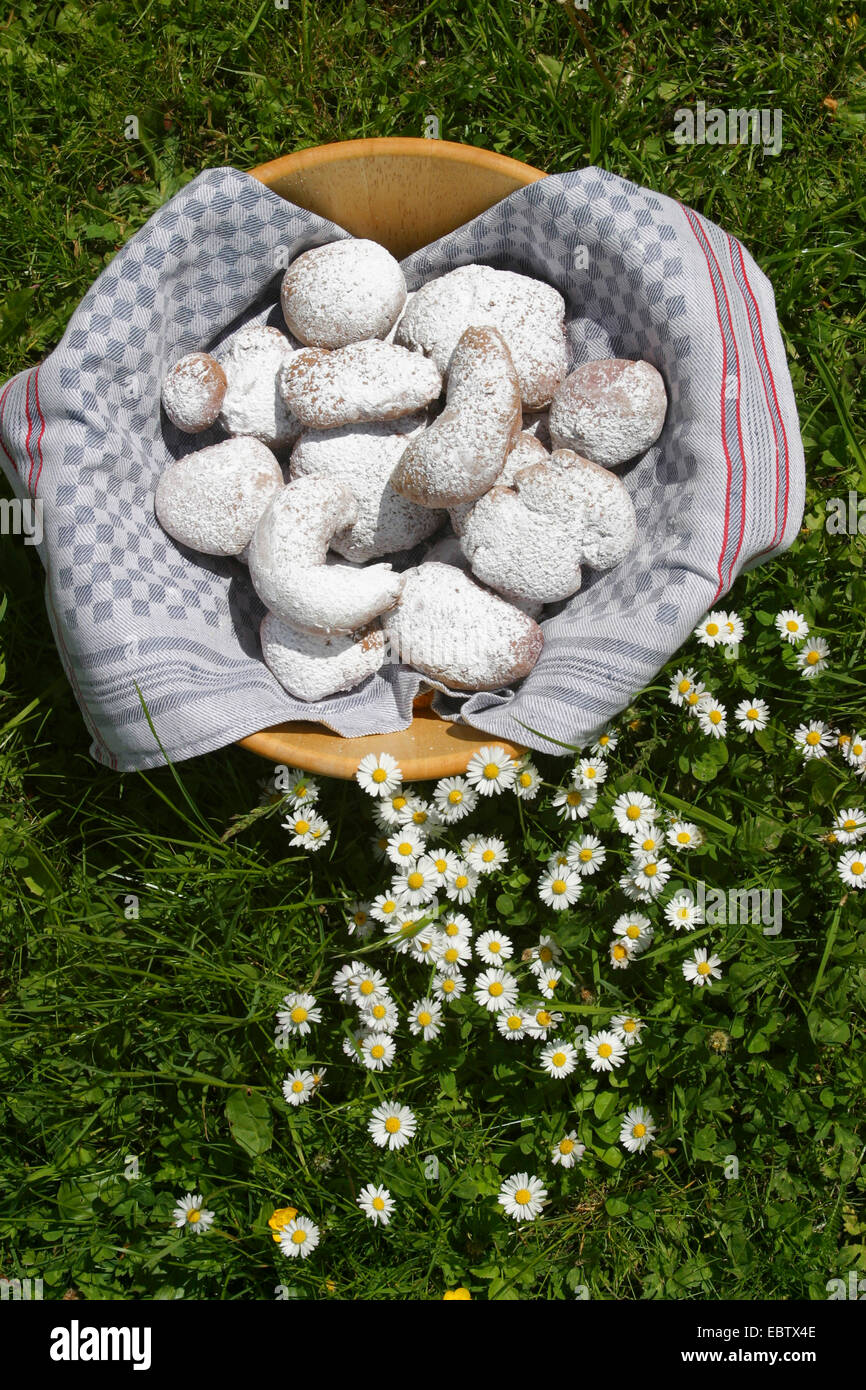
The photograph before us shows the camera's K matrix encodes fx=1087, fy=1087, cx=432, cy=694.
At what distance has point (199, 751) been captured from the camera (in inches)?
69.3

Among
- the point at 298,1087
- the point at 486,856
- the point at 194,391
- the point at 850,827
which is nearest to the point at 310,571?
the point at 194,391

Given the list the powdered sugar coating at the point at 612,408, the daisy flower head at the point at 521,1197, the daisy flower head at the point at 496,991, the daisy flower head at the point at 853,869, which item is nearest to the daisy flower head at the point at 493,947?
the daisy flower head at the point at 496,991

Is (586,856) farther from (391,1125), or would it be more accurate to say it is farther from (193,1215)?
(193,1215)

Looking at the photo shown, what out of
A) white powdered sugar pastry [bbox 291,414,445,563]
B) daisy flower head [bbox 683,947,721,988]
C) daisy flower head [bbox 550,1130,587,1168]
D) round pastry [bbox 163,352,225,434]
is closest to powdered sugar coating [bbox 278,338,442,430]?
white powdered sugar pastry [bbox 291,414,445,563]

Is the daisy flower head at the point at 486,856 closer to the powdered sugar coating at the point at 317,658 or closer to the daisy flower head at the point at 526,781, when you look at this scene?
the daisy flower head at the point at 526,781

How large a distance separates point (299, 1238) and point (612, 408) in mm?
1483

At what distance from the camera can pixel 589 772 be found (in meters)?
1.84

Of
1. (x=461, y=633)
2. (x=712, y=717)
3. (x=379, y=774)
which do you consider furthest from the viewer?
(x=712, y=717)

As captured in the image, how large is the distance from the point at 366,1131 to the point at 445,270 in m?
1.61

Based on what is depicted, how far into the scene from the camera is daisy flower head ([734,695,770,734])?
199cm

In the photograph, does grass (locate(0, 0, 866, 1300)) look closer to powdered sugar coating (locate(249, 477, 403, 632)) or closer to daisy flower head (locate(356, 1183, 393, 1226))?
daisy flower head (locate(356, 1183, 393, 1226))

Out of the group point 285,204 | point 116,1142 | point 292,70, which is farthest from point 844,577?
point 116,1142

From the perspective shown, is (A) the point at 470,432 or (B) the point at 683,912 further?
(B) the point at 683,912

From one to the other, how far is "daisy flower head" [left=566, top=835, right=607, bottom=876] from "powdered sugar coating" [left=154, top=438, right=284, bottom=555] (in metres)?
0.80
